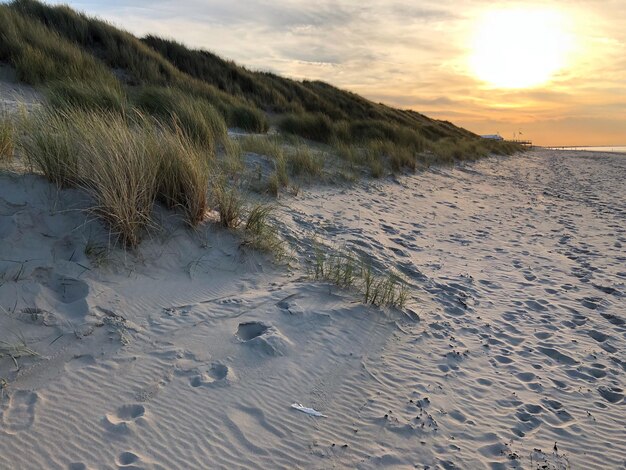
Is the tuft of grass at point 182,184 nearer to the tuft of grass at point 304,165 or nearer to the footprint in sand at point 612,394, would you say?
the footprint in sand at point 612,394

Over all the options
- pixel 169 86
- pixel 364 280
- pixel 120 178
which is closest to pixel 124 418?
pixel 120 178

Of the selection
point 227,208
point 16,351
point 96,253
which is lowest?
point 16,351

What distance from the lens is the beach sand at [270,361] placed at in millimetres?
2314

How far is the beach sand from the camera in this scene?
2314mm

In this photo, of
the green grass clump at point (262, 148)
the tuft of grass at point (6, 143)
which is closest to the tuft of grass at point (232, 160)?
the green grass clump at point (262, 148)

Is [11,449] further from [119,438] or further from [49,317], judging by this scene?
[49,317]

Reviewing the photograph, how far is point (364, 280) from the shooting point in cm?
438

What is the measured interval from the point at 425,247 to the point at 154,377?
447 centimetres

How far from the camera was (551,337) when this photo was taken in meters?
3.92

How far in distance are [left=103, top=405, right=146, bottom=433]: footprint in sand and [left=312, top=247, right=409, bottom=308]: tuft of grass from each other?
6.87ft

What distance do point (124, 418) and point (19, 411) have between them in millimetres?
495

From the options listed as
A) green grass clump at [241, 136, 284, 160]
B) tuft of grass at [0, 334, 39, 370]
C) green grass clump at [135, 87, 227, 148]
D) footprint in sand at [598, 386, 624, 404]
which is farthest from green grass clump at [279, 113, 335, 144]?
tuft of grass at [0, 334, 39, 370]

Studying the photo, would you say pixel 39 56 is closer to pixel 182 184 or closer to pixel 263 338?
pixel 182 184

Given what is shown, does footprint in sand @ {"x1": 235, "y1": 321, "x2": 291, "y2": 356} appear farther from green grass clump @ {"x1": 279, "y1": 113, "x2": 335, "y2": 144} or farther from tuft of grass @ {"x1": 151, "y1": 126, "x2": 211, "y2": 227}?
green grass clump @ {"x1": 279, "y1": 113, "x2": 335, "y2": 144}
